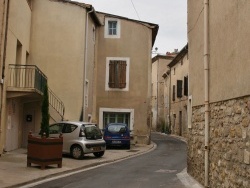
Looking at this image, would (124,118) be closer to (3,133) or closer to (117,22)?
(117,22)

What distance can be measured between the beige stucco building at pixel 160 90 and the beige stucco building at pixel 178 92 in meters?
2.45

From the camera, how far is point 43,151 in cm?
1241

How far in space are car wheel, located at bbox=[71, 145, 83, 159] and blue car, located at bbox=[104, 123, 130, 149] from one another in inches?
246

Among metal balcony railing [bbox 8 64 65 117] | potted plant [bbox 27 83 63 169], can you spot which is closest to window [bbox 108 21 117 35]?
metal balcony railing [bbox 8 64 65 117]

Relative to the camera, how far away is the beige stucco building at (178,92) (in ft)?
111

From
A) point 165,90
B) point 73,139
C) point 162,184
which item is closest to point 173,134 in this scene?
point 165,90

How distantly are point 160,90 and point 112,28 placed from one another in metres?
23.7

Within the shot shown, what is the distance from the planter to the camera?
1244 cm

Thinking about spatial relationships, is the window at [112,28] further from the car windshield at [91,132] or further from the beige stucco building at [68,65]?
the car windshield at [91,132]

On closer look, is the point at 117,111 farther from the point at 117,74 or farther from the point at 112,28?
the point at 112,28

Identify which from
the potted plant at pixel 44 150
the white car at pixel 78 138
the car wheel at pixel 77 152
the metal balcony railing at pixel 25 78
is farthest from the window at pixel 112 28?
the potted plant at pixel 44 150

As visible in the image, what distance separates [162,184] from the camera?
34.0 ft

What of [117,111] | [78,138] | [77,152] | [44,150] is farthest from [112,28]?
[44,150]

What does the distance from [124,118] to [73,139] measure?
437 inches
